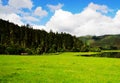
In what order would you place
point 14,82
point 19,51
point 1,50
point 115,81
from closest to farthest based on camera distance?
point 14,82, point 115,81, point 1,50, point 19,51

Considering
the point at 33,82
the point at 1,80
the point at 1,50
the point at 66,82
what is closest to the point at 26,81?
the point at 33,82

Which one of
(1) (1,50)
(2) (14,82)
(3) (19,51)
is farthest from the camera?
(3) (19,51)

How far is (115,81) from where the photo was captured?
2762 centimetres

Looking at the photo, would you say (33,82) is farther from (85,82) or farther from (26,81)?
(85,82)

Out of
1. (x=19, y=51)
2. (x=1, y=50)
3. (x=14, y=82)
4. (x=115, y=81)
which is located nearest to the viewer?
(x=14, y=82)

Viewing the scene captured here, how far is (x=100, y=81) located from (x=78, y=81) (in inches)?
98.1

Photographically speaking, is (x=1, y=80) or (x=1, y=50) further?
(x=1, y=50)

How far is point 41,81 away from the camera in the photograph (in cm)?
2692

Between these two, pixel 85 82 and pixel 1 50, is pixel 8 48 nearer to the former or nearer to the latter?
pixel 1 50

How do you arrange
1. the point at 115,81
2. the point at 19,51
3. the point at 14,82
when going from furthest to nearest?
the point at 19,51 → the point at 115,81 → the point at 14,82

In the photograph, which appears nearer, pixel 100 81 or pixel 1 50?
pixel 100 81

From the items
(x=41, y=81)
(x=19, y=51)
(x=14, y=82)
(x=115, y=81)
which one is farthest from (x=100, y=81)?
(x=19, y=51)

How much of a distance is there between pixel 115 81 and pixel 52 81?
23.2 feet

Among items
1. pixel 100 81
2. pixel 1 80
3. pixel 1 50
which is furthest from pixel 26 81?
pixel 1 50
